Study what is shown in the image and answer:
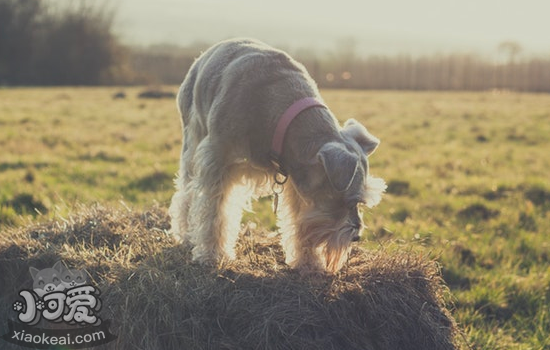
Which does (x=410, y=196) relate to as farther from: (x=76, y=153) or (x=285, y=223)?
(x=76, y=153)

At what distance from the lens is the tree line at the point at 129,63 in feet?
131

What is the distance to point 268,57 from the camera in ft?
15.0

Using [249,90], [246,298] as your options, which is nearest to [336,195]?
[246,298]

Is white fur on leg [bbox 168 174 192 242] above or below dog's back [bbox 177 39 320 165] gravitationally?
below

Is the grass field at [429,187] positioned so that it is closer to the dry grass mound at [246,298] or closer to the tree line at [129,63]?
the dry grass mound at [246,298]

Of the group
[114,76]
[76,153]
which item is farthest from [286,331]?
[114,76]

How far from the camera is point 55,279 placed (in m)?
3.85

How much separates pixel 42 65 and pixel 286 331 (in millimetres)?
41624

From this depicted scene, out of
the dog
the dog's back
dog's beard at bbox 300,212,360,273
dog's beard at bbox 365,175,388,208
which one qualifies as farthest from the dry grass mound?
the dog's back

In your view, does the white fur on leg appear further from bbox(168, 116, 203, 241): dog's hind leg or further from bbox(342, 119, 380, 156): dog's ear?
bbox(342, 119, 380, 156): dog's ear

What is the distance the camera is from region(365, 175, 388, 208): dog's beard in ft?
12.9

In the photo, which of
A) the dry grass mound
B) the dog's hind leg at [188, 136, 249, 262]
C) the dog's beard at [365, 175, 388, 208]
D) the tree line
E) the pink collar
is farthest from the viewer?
the tree line

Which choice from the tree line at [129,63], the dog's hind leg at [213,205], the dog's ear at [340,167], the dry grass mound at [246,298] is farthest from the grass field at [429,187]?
the tree line at [129,63]

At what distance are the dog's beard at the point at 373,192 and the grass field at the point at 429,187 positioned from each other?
71 cm
